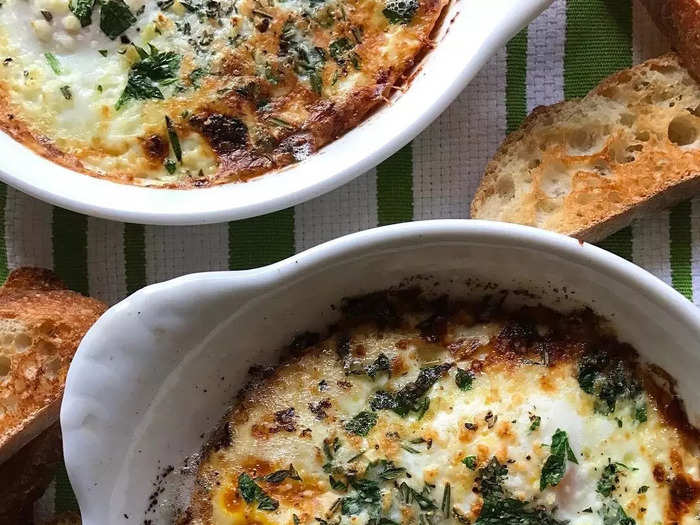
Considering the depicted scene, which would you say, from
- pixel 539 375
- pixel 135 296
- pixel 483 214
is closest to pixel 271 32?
pixel 483 214

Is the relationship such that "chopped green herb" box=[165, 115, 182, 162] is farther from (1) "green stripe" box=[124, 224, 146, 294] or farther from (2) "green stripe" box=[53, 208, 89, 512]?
(2) "green stripe" box=[53, 208, 89, 512]

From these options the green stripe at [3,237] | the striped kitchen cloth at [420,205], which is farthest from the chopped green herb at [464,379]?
the green stripe at [3,237]

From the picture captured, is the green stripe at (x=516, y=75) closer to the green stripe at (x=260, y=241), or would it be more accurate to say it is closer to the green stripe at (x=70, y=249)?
the green stripe at (x=260, y=241)

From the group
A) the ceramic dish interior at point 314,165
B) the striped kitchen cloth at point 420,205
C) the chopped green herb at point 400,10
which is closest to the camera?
the ceramic dish interior at point 314,165

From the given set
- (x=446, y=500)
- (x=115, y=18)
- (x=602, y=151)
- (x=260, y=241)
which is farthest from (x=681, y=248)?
(x=115, y=18)

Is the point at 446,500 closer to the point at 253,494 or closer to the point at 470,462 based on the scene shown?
the point at 470,462

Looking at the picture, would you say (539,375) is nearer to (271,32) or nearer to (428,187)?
(428,187)

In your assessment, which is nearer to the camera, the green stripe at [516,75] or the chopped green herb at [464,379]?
the chopped green herb at [464,379]
